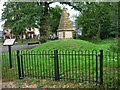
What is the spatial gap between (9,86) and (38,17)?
9.35m

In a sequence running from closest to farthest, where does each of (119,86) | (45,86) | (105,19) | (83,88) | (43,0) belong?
(119,86)
(83,88)
(45,86)
(43,0)
(105,19)

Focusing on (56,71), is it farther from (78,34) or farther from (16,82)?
(78,34)

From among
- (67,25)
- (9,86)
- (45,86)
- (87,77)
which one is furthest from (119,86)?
(67,25)

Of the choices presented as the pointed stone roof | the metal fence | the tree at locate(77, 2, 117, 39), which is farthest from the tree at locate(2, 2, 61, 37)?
the metal fence

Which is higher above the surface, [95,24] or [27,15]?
[27,15]

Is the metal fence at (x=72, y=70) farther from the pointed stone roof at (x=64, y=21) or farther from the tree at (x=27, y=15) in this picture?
the tree at (x=27, y=15)

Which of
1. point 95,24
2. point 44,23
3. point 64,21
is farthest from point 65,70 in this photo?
point 95,24

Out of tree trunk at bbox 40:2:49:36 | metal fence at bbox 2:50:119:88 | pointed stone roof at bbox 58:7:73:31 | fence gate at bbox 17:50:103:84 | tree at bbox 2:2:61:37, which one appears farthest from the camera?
tree trunk at bbox 40:2:49:36

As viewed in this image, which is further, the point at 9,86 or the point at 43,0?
the point at 43,0

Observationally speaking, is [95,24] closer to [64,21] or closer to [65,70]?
[64,21]

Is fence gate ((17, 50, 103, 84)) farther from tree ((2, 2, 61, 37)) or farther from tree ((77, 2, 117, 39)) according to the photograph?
tree ((77, 2, 117, 39))

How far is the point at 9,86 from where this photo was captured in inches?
164

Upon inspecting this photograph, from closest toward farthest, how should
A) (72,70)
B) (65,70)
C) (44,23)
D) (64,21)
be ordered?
(72,70), (65,70), (64,21), (44,23)

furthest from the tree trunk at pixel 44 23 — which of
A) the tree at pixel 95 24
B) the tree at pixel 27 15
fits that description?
the tree at pixel 95 24
